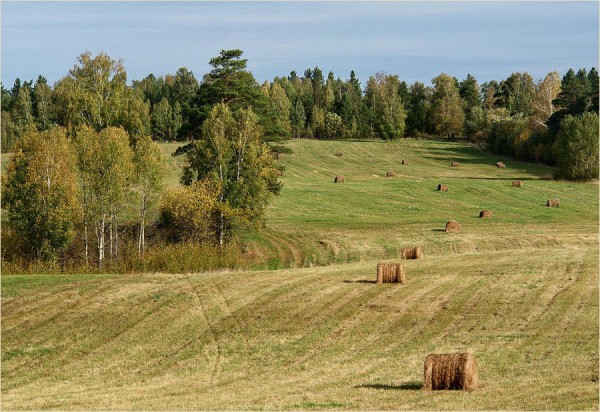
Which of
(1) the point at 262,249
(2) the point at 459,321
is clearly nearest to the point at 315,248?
(1) the point at 262,249

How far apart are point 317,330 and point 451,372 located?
11.3 metres

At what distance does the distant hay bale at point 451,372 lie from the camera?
2364 cm

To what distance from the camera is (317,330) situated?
3453cm

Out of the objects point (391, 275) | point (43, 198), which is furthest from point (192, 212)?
point (391, 275)

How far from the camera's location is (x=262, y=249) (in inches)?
2333

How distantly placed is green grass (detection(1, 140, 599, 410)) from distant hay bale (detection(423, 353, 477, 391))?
0.55 m

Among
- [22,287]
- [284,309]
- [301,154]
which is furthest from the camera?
[301,154]

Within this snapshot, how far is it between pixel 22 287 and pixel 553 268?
90.2 feet

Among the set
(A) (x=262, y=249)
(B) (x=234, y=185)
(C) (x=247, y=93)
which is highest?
(C) (x=247, y=93)

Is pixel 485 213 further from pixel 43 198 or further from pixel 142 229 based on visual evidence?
pixel 43 198

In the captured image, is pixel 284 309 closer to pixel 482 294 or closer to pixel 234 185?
pixel 482 294

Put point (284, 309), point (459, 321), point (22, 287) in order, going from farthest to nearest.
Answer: point (22, 287), point (284, 309), point (459, 321)

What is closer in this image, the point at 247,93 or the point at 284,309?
the point at 284,309

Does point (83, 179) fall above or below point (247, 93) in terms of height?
below
